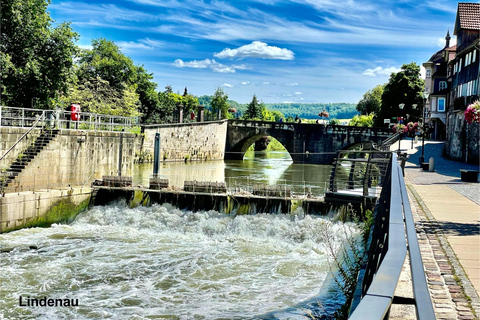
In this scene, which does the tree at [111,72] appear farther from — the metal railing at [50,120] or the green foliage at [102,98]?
the metal railing at [50,120]

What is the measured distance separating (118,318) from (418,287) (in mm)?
9193

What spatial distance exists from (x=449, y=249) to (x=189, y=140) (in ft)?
Result: 158

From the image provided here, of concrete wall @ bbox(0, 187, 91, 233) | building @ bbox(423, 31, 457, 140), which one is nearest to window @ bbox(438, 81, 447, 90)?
building @ bbox(423, 31, 457, 140)

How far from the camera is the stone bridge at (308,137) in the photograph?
57719 millimetres

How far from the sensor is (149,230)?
1842 centimetres

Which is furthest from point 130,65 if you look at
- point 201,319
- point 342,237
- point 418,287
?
point 418,287

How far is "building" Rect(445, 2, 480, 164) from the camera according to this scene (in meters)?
33.2

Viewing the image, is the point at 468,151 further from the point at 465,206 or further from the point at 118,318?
the point at 118,318

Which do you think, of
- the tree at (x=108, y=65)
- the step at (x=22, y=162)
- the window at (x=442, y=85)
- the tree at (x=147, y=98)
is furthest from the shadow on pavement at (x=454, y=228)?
the tree at (x=147, y=98)

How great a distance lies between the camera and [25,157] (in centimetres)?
2033

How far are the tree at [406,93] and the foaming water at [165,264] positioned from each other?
189 feet

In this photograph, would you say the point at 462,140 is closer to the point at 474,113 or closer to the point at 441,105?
the point at 474,113

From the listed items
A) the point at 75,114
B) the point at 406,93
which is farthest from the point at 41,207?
the point at 406,93

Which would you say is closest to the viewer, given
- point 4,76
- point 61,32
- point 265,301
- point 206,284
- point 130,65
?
point 265,301
